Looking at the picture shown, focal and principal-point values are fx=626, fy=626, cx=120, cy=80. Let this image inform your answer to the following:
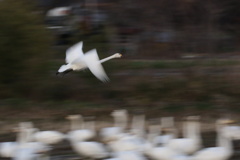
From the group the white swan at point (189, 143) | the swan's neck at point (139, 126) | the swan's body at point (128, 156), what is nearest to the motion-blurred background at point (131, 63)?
the swan's neck at point (139, 126)

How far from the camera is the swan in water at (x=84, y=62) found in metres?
10.4

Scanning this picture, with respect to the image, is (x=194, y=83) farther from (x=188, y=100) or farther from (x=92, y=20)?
(x=92, y=20)

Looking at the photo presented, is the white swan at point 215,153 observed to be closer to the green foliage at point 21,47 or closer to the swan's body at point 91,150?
the swan's body at point 91,150

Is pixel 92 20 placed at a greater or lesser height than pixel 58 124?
greater

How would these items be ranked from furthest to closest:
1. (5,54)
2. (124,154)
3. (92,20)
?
(92,20) < (5,54) < (124,154)

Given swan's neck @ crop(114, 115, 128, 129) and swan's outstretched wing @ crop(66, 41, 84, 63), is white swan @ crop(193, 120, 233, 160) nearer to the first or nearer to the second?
swan's neck @ crop(114, 115, 128, 129)

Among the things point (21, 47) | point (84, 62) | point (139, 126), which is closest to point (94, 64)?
point (84, 62)

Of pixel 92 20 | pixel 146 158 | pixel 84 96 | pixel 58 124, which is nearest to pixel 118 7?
pixel 92 20

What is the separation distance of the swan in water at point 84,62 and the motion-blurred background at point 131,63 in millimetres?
1267

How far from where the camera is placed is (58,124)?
37.3 ft

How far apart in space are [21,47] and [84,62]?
220cm

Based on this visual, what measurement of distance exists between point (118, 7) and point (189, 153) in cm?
581

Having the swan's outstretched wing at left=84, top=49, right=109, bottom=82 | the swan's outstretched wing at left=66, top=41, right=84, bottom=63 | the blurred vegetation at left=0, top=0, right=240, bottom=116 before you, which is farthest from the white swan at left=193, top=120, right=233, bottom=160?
the blurred vegetation at left=0, top=0, right=240, bottom=116

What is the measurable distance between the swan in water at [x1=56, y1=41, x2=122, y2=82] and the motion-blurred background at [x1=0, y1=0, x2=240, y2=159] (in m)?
1.27
